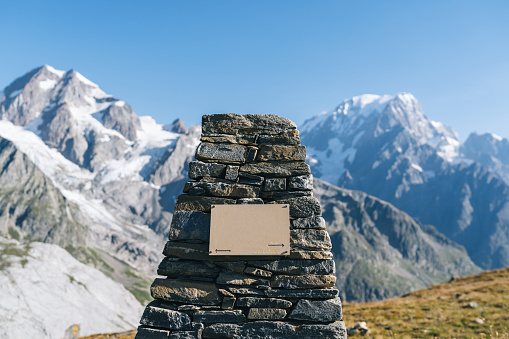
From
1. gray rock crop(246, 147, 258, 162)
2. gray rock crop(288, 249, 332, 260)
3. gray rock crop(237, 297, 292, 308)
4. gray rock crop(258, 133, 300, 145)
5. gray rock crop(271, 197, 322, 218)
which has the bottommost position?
gray rock crop(237, 297, 292, 308)

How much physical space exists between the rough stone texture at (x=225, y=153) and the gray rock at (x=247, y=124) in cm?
42

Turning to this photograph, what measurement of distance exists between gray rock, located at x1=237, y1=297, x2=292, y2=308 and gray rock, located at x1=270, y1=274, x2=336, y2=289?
0.31m

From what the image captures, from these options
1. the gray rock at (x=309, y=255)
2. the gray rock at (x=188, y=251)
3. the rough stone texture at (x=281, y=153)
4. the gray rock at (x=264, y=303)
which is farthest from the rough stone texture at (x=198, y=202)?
the gray rock at (x=264, y=303)

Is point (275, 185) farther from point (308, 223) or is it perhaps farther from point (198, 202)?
point (198, 202)

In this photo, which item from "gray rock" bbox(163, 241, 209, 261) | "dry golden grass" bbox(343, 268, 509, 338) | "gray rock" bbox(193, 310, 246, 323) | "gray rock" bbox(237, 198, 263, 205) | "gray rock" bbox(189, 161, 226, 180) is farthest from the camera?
"dry golden grass" bbox(343, 268, 509, 338)

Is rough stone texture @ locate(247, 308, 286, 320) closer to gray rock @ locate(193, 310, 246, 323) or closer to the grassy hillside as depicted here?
gray rock @ locate(193, 310, 246, 323)

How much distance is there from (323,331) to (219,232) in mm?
3034

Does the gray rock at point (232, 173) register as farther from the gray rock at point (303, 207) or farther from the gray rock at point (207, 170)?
the gray rock at point (303, 207)

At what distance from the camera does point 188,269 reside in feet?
25.2

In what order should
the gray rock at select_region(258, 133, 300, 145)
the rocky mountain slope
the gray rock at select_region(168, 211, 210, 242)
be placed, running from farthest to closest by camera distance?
1. the rocky mountain slope
2. the gray rock at select_region(258, 133, 300, 145)
3. the gray rock at select_region(168, 211, 210, 242)

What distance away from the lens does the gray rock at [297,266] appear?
7.58 metres

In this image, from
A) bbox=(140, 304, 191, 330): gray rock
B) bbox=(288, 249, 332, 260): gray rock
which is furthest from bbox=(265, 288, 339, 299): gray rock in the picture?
bbox=(140, 304, 191, 330): gray rock

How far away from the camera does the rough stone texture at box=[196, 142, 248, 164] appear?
8289 millimetres

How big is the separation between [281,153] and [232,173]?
4.17 feet
